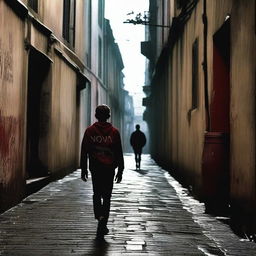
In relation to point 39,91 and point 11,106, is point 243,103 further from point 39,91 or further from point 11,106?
point 39,91

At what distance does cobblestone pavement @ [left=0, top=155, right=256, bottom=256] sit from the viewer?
5.22m

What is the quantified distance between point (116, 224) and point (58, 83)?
7192mm

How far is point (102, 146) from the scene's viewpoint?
617 cm

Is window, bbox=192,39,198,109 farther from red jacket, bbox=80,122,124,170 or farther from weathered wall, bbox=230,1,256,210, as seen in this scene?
red jacket, bbox=80,122,124,170

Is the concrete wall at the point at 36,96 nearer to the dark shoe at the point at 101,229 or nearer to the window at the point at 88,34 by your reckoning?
the dark shoe at the point at 101,229

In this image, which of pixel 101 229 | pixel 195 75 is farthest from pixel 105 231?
pixel 195 75

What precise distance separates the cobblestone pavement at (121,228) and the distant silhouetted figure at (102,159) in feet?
1.24

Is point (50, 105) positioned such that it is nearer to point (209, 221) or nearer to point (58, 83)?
point (58, 83)

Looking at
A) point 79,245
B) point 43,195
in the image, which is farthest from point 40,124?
point 79,245

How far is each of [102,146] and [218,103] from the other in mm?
2775

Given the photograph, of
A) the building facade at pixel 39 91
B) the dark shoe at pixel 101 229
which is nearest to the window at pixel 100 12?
the building facade at pixel 39 91

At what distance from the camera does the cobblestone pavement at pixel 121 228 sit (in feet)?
17.1

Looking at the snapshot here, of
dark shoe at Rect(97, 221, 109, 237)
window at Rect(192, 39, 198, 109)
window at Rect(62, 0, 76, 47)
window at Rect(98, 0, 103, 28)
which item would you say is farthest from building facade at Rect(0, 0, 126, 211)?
window at Rect(98, 0, 103, 28)

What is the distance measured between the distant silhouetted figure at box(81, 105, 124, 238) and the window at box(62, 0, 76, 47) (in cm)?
990
